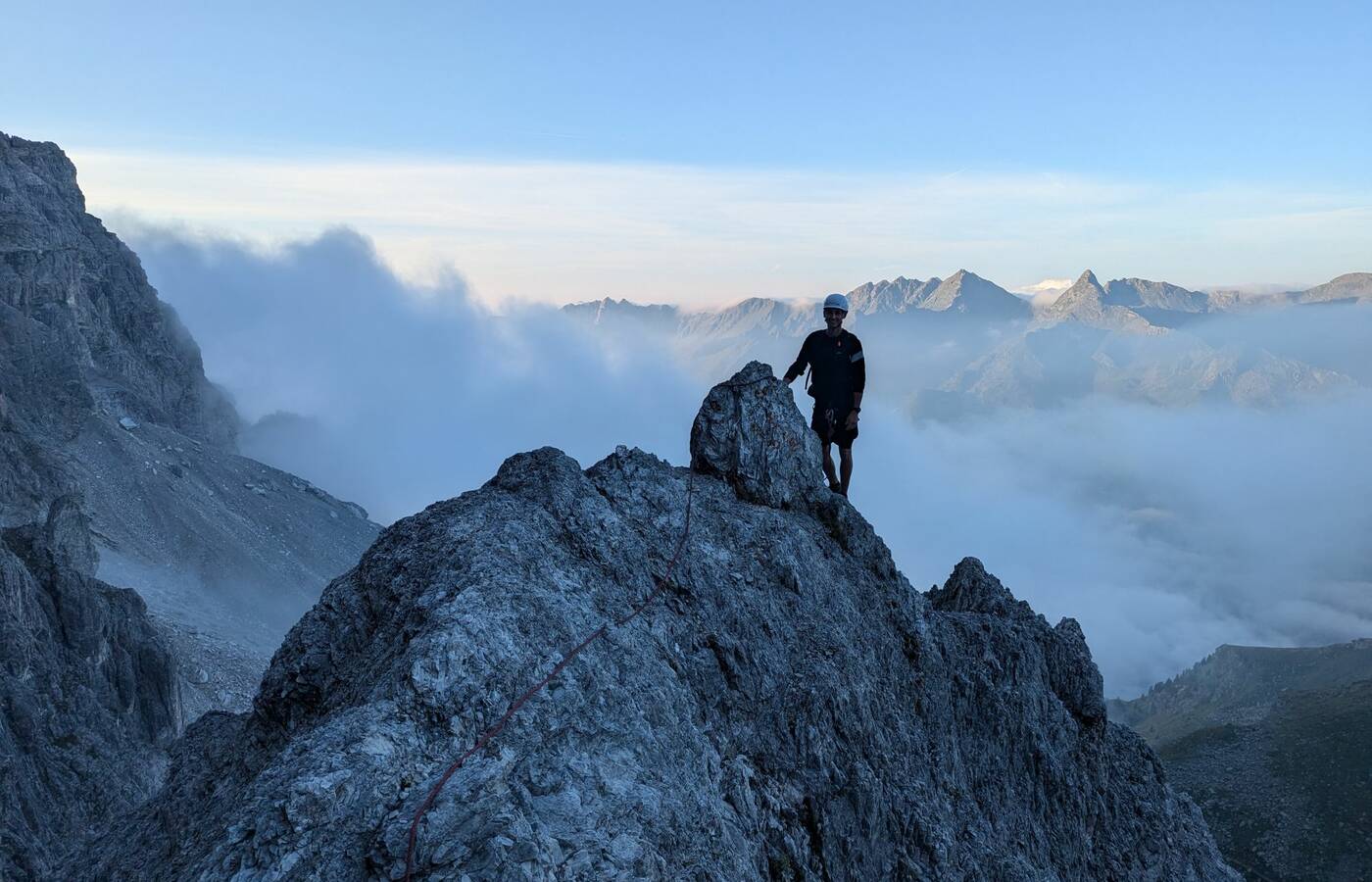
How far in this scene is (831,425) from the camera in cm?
1952

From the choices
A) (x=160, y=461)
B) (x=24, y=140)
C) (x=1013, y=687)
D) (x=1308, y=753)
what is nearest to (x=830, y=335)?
(x=1013, y=687)

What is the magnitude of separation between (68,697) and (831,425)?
43652mm

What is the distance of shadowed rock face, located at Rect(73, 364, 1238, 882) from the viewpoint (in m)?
8.88

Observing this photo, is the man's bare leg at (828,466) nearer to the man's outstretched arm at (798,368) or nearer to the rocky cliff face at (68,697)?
the man's outstretched arm at (798,368)

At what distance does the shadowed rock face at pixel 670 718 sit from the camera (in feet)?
29.1

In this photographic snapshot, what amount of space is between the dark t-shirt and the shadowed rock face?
161 cm

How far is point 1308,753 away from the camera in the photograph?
137 meters

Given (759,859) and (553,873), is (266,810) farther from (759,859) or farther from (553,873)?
(759,859)

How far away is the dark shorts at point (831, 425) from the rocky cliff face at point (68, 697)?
1022 inches

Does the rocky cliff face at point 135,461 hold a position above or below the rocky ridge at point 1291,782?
above

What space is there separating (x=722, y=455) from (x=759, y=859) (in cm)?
745

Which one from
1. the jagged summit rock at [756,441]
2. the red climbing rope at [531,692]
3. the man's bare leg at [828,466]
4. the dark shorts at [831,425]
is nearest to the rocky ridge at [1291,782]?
the man's bare leg at [828,466]

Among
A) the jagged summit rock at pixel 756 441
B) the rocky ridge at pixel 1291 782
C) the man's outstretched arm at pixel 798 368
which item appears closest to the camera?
the jagged summit rock at pixel 756 441

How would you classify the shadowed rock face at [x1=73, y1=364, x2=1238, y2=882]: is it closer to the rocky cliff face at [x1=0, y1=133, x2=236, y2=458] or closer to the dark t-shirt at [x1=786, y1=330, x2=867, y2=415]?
Answer: the dark t-shirt at [x1=786, y1=330, x2=867, y2=415]
